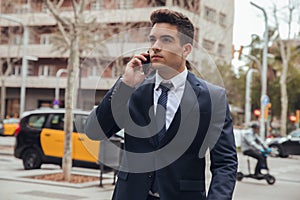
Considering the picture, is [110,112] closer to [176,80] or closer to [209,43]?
[176,80]

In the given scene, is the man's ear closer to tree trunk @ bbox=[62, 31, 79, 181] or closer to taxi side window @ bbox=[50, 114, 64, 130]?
tree trunk @ bbox=[62, 31, 79, 181]

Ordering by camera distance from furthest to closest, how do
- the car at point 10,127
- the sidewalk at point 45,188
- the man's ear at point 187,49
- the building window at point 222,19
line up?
the car at point 10,127, the building window at point 222,19, the sidewalk at point 45,188, the man's ear at point 187,49

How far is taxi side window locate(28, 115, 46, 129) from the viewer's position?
15633mm

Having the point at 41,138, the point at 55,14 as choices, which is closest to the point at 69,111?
the point at 55,14

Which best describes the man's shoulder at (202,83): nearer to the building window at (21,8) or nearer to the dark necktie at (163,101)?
the dark necktie at (163,101)

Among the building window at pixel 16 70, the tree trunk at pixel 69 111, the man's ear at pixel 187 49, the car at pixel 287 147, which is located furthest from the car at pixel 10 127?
the man's ear at pixel 187 49

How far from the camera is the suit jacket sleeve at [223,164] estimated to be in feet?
9.25

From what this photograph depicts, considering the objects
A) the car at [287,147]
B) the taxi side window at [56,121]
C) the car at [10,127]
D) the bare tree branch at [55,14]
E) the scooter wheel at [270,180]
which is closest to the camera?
the bare tree branch at [55,14]

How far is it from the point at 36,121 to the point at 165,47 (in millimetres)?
13309

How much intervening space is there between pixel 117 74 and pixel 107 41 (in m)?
0.20

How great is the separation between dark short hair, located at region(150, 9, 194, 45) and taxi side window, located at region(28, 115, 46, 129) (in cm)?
1306

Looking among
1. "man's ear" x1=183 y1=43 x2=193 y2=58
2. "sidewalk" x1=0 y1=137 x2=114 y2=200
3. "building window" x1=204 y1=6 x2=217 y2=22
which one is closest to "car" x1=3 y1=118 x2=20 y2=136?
"building window" x1=204 y1=6 x2=217 y2=22

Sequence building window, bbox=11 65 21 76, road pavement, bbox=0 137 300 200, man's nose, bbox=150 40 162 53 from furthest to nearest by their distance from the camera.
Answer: building window, bbox=11 65 21 76
road pavement, bbox=0 137 300 200
man's nose, bbox=150 40 162 53

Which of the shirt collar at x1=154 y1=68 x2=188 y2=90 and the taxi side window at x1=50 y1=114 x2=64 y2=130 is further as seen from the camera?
the taxi side window at x1=50 y1=114 x2=64 y2=130
